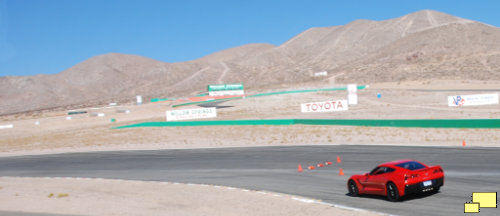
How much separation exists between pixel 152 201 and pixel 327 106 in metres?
36.9

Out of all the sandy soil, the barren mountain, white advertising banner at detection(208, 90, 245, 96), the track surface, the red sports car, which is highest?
the barren mountain

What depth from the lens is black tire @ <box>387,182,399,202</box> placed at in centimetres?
1198

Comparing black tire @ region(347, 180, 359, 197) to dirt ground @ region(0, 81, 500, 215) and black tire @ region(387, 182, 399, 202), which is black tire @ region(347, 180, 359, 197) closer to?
black tire @ region(387, 182, 399, 202)

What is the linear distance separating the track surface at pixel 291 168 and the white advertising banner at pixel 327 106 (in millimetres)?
21641

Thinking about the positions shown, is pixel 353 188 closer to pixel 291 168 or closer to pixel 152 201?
pixel 152 201

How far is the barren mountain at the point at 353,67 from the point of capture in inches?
4168

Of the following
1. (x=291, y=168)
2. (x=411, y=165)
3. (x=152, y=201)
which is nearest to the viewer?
(x=411, y=165)

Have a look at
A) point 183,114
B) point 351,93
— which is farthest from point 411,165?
point 351,93

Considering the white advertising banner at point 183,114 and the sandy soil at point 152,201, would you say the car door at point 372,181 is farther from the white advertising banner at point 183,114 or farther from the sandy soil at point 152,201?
the white advertising banner at point 183,114

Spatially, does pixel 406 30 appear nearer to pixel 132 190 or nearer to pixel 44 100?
pixel 44 100

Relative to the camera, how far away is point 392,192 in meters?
12.1

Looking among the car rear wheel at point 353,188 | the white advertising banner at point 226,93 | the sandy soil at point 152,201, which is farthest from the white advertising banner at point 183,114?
the white advertising banner at point 226,93

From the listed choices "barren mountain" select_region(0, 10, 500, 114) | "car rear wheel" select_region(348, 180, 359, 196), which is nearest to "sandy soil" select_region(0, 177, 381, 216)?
"car rear wheel" select_region(348, 180, 359, 196)

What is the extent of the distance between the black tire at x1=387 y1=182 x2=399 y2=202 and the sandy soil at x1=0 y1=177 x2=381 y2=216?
4.21 ft
